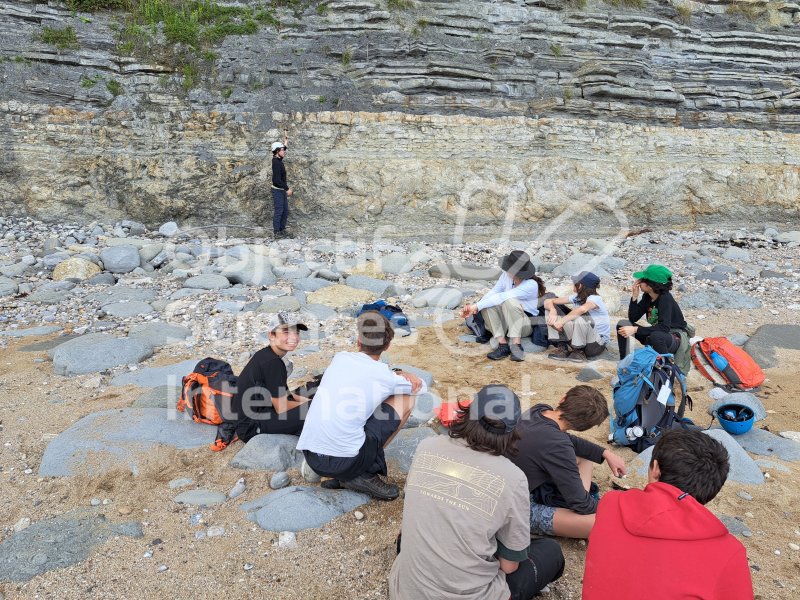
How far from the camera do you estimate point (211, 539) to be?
Result: 355 centimetres

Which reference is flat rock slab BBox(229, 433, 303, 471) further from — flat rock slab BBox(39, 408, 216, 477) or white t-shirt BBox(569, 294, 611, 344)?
white t-shirt BBox(569, 294, 611, 344)

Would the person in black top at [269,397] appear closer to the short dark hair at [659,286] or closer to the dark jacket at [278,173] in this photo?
the short dark hair at [659,286]

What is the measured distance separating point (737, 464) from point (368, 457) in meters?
2.78

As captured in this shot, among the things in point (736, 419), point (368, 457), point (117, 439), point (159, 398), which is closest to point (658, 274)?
point (736, 419)

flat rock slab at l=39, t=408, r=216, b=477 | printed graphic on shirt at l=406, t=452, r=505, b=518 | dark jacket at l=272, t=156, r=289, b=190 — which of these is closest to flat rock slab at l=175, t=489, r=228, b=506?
flat rock slab at l=39, t=408, r=216, b=477

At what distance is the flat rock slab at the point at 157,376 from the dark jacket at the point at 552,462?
12.3 ft

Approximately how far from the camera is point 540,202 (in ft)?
46.4

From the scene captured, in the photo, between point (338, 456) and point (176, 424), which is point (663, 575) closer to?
point (338, 456)

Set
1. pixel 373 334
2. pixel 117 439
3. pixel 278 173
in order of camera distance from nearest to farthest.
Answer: pixel 373 334 → pixel 117 439 → pixel 278 173

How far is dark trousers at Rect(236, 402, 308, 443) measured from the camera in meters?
4.51

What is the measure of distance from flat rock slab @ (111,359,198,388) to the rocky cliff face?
25.7ft

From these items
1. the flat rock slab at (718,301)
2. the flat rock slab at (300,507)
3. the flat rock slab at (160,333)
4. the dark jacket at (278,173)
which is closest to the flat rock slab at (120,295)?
the flat rock slab at (160,333)

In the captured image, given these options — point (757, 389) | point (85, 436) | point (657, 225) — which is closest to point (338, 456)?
point (85, 436)

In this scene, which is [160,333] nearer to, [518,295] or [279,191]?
[518,295]
